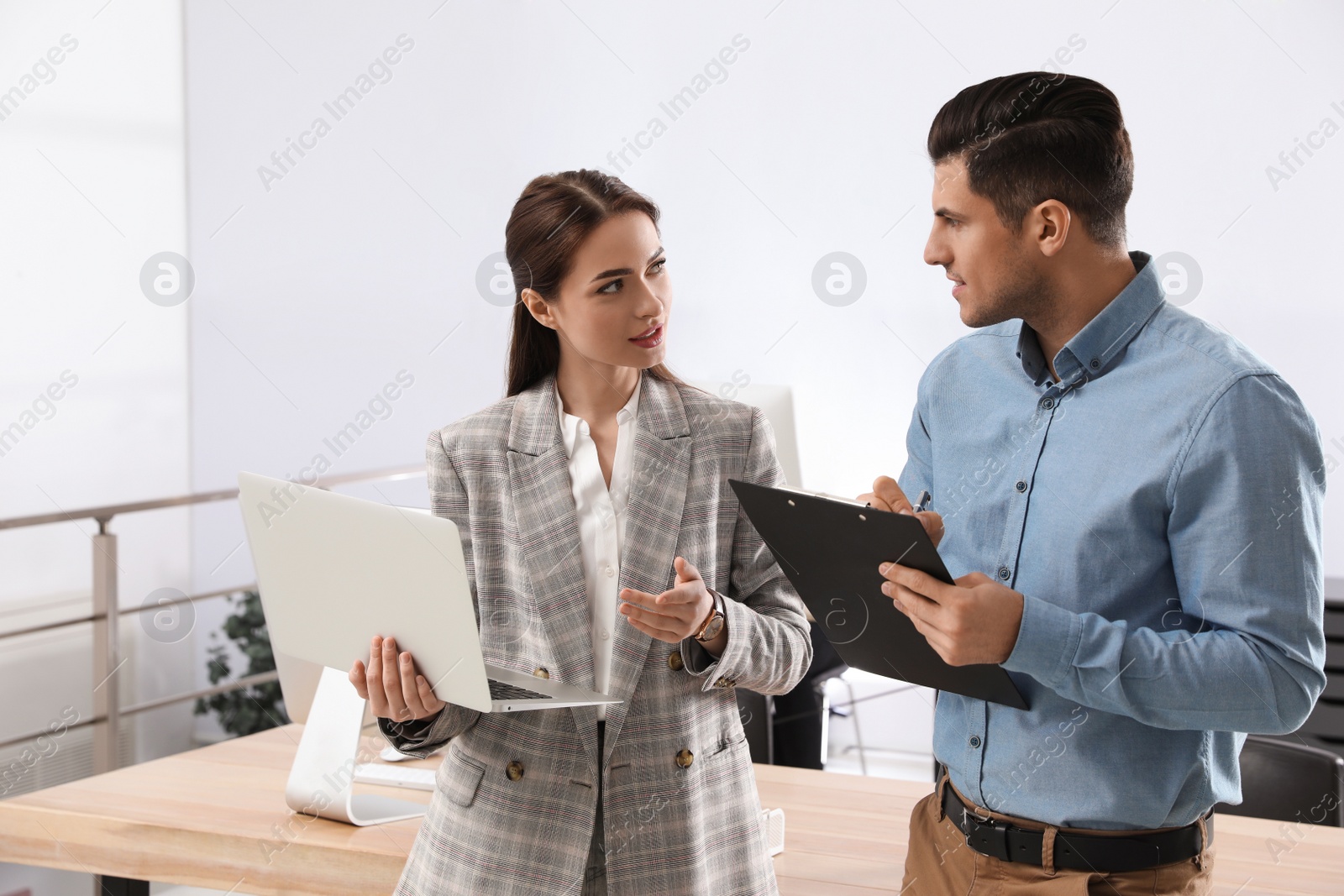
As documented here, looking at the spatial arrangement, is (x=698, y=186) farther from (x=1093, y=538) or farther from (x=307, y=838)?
(x=1093, y=538)

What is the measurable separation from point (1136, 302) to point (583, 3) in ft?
14.0

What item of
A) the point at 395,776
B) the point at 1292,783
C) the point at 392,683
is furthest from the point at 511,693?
the point at 1292,783

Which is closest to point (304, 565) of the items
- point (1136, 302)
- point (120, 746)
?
point (1136, 302)

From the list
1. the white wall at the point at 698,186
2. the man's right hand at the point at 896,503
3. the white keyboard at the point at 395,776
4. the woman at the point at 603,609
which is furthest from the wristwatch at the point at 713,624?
the white wall at the point at 698,186

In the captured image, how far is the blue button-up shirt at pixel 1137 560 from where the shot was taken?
3.34ft

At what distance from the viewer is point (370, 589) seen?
1.21 meters

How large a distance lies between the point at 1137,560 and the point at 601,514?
0.65 meters

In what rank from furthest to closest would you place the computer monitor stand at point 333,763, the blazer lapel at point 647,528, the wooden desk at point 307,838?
the computer monitor stand at point 333,763
the wooden desk at point 307,838
the blazer lapel at point 647,528

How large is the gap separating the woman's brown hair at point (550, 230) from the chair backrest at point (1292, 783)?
1466 millimetres

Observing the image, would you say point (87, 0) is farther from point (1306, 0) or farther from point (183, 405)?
point (1306, 0)

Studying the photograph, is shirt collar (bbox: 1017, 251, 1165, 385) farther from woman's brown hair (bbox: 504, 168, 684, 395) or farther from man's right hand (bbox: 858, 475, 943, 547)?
woman's brown hair (bbox: 504, 168, 684, 395)

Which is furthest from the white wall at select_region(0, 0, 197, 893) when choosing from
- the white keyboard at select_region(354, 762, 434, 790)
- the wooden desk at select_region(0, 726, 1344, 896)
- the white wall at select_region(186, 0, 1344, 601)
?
the white keyboard at select_region(354, 762, 434, 790)

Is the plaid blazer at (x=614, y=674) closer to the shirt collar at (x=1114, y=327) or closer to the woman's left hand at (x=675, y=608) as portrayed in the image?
the woman's left hand at (x=675, y=608)

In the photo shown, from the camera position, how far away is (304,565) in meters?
1.25
